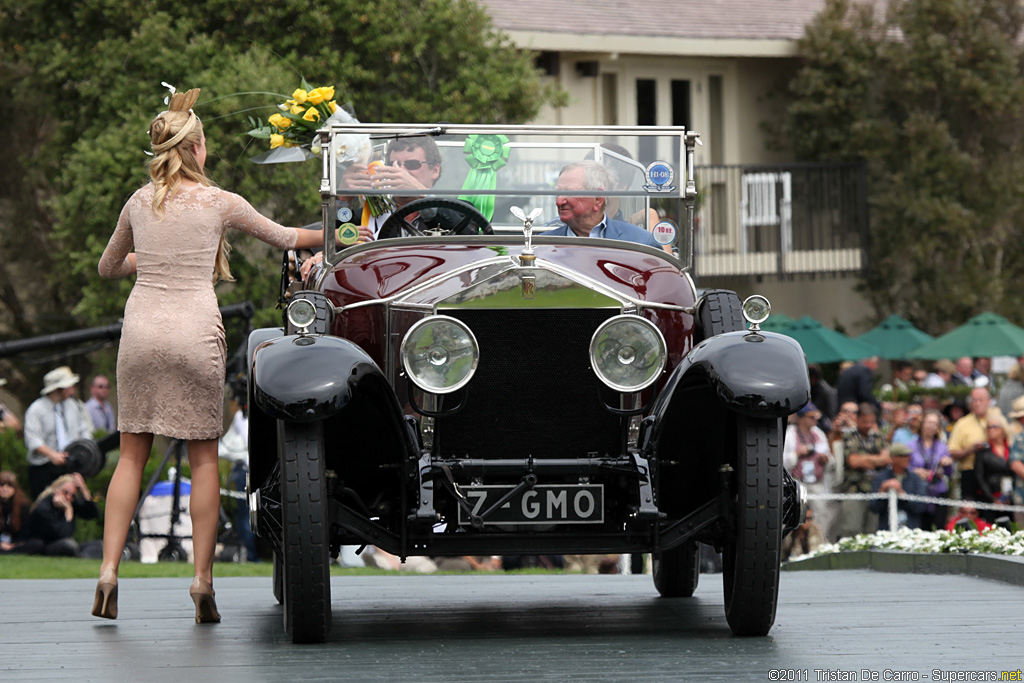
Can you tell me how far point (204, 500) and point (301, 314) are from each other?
3.16ft

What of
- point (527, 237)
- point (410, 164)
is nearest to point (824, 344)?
point (410, 164)

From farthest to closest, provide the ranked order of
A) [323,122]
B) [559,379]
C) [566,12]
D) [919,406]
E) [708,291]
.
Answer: [566,12]
[919,406]
[323,122]
[708,291]
[559,379]

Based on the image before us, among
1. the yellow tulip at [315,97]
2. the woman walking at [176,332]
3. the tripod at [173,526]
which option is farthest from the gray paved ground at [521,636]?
the tripod at [173,526]

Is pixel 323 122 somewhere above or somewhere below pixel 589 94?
below

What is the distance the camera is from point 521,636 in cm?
596

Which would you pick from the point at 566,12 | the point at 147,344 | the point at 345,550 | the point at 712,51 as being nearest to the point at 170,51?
the point at 345,550

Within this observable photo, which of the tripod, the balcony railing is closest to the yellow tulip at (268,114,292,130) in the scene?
the tripod

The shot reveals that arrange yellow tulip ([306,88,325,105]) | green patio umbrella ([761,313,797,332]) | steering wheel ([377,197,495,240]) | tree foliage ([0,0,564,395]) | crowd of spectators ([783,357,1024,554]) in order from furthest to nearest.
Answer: green patio umbrella ([761,313,797,332]) < tree foliage ([0,0,564,395]) < crowd of spectators ([783,357,1024,554]) < yellow tulip ([306,88,325,105]) < steering wheel ([377,197,495,240])

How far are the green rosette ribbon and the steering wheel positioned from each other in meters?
Answer: 0.11

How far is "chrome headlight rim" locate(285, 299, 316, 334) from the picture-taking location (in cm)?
588

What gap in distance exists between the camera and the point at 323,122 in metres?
7.77

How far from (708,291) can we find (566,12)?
1819cm

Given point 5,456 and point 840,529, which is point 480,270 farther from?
point 5,456

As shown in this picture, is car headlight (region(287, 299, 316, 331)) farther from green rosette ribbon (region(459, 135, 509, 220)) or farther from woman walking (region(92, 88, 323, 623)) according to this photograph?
green rosette ribbon (region(459, 135, 509, 220))
